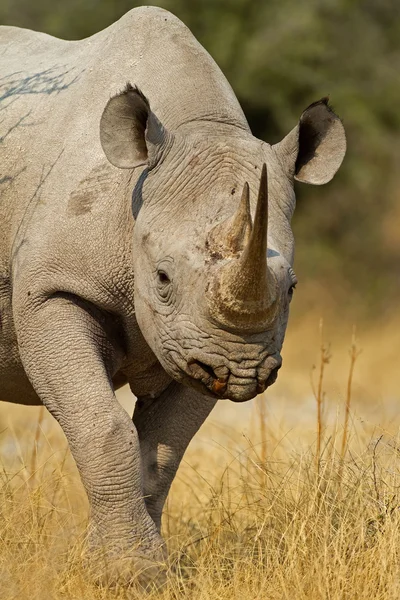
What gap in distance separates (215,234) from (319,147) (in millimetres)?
994

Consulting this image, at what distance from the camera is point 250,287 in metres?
4.42

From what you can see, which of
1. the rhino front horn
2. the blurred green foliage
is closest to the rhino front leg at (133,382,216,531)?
the rhino front horn

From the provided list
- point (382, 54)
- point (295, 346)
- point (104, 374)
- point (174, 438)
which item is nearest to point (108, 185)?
point (104, 374)

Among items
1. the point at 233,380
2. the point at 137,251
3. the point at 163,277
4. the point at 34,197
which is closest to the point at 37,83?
the point at 34,197

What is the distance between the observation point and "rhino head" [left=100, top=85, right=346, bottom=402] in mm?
4496

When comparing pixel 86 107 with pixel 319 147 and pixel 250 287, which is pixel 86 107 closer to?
pixel 319 147

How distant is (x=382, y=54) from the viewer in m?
21.5

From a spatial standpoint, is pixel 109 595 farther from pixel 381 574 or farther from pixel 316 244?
pixel 316 244

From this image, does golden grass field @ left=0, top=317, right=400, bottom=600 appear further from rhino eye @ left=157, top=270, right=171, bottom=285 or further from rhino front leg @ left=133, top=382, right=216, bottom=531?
rhino eye @ left=157, top=270, right=171, bottom=285

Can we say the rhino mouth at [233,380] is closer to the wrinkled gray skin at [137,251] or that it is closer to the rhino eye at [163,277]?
the wrinkled gray skin at [137,251]

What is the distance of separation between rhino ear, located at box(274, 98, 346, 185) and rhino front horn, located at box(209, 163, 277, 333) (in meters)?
0.94

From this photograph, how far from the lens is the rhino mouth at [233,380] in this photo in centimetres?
457

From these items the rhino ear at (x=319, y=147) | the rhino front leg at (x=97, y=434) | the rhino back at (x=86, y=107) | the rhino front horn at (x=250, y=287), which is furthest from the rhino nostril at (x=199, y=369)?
the rhino ear at (x=319, y=147)

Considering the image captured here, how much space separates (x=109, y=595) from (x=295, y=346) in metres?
12.2
